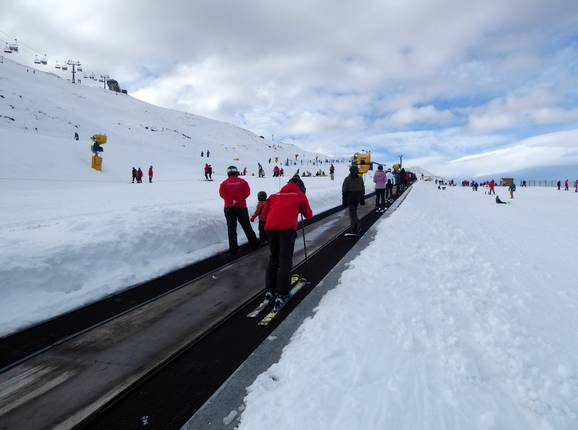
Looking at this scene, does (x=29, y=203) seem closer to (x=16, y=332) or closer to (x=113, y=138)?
(x=16, y=332)

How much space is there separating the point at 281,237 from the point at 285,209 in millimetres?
427

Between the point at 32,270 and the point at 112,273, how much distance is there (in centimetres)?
129

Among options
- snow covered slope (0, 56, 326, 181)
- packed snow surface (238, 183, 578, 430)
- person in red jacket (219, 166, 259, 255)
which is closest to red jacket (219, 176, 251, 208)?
person in red jacket (219, 166, 259, 255)

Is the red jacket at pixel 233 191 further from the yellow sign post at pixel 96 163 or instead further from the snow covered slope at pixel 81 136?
the yellow sign post at pixel 96 163

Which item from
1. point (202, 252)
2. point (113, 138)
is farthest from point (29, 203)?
point (113, 138)

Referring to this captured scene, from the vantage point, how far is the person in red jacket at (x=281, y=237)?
17.2ft

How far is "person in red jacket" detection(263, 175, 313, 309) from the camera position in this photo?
5.23 m

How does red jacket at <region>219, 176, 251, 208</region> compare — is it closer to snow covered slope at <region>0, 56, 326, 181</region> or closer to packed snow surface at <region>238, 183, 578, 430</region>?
packed snow surface at <region>238, 183, 578, 430</region>

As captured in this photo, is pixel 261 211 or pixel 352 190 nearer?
pixel 261 211

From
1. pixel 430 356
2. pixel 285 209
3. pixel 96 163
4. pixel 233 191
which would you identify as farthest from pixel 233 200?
pixel 96 163

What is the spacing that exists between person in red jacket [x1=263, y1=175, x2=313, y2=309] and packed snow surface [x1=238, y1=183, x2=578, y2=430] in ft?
2.26

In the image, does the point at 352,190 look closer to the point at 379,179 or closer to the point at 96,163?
the point at 379,179

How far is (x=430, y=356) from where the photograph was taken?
3.56 meters

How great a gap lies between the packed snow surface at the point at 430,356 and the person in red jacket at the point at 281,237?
690mm
